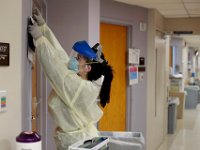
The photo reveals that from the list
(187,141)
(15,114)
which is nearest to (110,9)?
(15,114)

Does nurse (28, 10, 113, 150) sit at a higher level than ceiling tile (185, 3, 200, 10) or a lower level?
lower

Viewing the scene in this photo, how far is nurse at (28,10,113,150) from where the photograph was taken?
2.28 metres

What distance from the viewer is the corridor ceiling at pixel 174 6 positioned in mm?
4805

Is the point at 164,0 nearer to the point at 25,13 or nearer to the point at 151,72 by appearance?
the point at 151,72

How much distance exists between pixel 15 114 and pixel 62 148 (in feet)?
2.08

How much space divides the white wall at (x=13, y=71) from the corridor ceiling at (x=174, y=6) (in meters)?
3.02

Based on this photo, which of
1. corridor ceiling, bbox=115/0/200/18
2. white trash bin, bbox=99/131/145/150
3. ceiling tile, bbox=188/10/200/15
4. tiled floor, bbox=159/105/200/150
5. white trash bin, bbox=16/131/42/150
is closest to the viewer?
white trash bin, bbox=16/131/42/150

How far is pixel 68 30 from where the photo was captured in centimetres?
376

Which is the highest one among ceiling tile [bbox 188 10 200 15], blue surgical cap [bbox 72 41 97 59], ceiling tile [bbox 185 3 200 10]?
ceiling tile [bbox 188 10 200 15]

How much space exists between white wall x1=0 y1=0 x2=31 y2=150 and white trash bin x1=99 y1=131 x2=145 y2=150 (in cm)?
113

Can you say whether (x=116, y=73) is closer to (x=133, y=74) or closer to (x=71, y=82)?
(x=133, y=74)

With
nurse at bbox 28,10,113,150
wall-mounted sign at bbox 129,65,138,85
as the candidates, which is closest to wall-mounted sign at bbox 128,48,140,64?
wall-mounted sign at bbox 129,65,138,85

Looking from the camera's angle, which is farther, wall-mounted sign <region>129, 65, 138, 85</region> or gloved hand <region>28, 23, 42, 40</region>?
wall-mounted sign <region>129, 65, 138, 85</region>

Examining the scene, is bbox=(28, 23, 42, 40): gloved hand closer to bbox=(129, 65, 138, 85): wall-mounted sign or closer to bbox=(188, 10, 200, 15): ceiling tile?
bbox=(129, 65, 138, 85): wall-mounted sign
